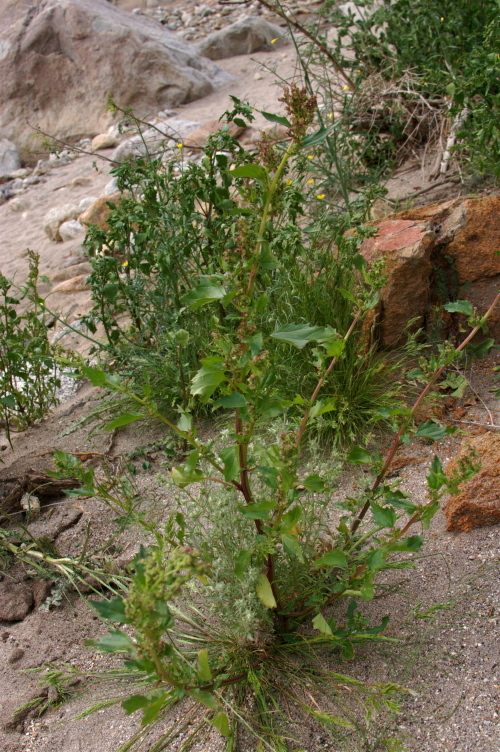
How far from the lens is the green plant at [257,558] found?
3.93 feet

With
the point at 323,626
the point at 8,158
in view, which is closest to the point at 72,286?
the point at 323,626

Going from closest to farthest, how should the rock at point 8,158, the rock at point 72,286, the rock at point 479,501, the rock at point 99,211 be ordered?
1. the rock at point 479,501
2. the rock at point 72,286
3. the rock at point 99,211
4. the rock at point 8,158

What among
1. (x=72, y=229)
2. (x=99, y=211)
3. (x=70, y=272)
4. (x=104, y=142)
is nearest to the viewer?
(x=70, y=272)

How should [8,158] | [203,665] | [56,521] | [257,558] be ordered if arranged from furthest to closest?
[8,158] → [56,521] → [257,558] → [203,665]

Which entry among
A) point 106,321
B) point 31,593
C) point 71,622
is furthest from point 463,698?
point 106,321

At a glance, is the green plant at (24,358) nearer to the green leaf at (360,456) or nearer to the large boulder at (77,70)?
the green leaf at (360,456)

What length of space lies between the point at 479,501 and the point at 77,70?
9.50 m

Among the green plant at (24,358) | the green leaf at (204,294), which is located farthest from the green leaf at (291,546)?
the green plant at (24,358)

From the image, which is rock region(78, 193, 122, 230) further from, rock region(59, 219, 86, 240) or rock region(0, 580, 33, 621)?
rock region(0, 580, 33, 621)

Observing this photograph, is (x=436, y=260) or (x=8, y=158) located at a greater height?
(x=8, y=158)

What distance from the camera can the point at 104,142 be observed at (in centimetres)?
830

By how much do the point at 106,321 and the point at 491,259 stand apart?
1.80 meters

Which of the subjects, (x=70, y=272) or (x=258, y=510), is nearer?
(x=258, y=510)

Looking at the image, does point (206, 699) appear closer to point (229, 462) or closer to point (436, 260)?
point (229, 462)
